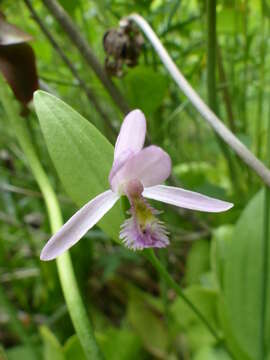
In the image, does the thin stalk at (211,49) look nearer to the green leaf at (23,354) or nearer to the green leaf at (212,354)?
the green leaf at (212,354)

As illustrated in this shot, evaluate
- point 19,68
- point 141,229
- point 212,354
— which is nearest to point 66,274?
point 141,229

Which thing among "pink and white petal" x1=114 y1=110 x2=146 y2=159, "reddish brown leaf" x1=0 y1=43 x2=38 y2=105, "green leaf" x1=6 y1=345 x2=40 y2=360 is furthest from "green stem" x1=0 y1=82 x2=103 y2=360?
"green leaf" x1=6 y1=345 x2=40 y2=360

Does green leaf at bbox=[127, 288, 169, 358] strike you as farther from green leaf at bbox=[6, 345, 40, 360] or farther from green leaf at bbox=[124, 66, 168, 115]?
green leaf at bbox=[124, 66, 168, 115]

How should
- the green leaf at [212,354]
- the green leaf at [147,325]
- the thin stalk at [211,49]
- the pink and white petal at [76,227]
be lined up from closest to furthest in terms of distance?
the pink and white petal at [76,227] → the thin stalk at [211,49] → the green leaf at [212,354] → the green leaf at [147,325]

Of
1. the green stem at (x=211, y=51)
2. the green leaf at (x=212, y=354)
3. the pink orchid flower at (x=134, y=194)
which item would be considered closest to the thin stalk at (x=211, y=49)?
the green stem at (x=211, y=51)

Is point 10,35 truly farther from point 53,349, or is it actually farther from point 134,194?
point 53,349

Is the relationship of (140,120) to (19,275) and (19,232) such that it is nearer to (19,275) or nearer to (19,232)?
(19,275)

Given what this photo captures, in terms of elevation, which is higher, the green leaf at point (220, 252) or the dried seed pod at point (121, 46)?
the dried seed pod at point (121, 46)
